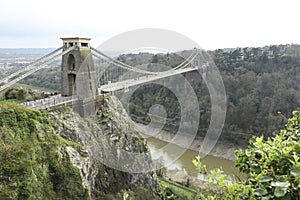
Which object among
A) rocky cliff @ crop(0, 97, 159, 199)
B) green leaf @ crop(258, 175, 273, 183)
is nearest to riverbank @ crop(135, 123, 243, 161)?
rocky cliff @ crop(0, 97, 159, 199)

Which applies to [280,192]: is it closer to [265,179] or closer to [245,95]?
[265,179]

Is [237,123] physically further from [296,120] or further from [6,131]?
[296,120]

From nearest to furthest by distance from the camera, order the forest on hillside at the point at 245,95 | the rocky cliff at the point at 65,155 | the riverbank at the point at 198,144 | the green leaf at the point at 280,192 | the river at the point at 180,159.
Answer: the green leaf at the point at 280,192
the rocky cliff at the point at 65,155
the river at the point at 180,159
the riverbank at the point at 198,144
the forest on hillside at the point at 245,95

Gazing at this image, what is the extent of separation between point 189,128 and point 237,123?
107 inches

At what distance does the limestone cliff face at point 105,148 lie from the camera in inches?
195

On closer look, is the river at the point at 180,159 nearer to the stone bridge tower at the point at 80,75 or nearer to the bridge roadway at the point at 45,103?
the stone bridge tower at the point at 80,75

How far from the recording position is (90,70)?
20.8ft

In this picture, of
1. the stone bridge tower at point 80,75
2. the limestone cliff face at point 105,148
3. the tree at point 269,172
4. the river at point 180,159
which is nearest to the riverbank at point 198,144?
the river at point 180,159

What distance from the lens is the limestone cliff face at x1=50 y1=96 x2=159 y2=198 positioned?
195 inches

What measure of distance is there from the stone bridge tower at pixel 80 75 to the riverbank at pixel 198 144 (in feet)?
21.1

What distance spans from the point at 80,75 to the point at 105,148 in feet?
5.82

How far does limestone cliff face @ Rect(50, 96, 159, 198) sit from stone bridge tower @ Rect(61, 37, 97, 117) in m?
0.34

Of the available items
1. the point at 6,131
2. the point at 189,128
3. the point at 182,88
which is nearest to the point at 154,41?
the point at 6,131

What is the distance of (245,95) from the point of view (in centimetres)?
1588
